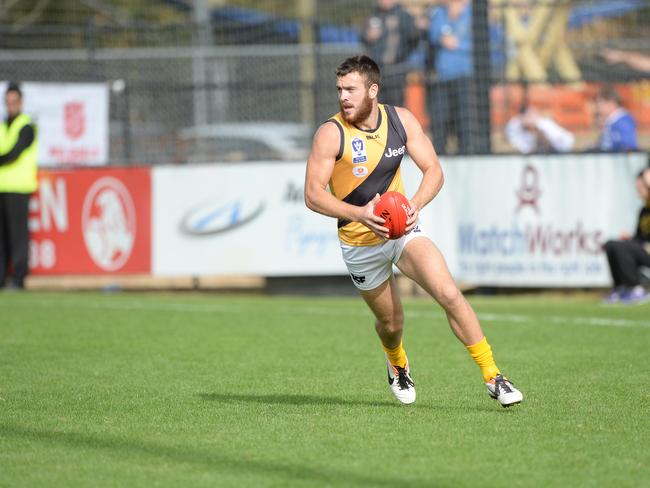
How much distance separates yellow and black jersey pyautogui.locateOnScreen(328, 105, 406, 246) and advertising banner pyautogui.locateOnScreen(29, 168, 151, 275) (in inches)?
366

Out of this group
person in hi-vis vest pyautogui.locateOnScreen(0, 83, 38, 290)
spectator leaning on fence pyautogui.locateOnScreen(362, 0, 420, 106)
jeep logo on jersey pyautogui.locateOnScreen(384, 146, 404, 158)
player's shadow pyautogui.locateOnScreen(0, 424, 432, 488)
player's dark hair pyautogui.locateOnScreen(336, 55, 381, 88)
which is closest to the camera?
player's shadow pyautogui.locateOnScreen(0, 424, 432, 488)

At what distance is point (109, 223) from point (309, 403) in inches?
369

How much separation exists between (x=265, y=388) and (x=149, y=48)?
12.2m

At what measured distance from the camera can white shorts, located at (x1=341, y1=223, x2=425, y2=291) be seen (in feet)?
25.3

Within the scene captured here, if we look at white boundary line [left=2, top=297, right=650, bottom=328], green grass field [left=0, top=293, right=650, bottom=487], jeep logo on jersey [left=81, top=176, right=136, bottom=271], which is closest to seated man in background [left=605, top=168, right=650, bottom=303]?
green grass field [left=0, top=293, right=650, bottom=487]

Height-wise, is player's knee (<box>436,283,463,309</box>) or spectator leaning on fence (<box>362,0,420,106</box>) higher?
spectator leaning on fence (<box>362,0,420,106</box>)

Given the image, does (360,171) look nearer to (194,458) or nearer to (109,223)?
(194,458)

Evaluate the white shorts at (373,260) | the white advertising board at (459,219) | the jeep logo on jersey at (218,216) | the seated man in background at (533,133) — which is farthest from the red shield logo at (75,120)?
the white shorts at (373,260)

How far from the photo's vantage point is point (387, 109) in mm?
7887

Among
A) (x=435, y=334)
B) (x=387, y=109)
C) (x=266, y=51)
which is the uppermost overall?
(x=266, y=51)

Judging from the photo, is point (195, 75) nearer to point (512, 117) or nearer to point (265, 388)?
point (512, 117)

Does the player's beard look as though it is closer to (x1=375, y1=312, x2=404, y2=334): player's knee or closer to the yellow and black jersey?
the yellow and black jersey

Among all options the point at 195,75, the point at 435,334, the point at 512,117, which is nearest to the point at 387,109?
the point at 435,334

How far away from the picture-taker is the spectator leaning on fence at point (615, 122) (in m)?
16.3
